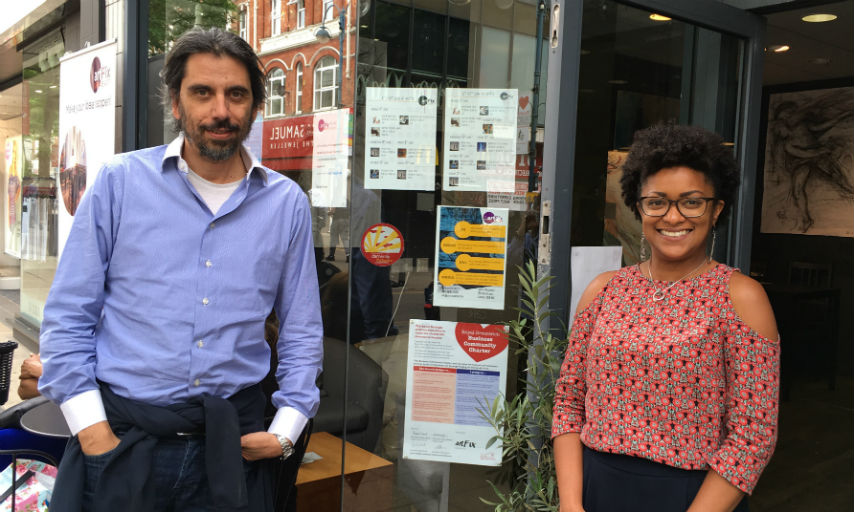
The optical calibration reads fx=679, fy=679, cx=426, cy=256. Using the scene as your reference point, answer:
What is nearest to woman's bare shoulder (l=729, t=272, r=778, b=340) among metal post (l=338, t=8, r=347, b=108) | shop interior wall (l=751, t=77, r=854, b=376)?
metal post (l=338, t=8, r=347, b=108)

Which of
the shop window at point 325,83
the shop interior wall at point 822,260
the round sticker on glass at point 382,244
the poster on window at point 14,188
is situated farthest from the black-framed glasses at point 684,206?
the poster on window at point 14,188

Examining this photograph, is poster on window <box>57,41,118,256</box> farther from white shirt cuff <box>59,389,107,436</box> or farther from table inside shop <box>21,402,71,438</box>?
white shirt cuff <box>59,389,107,436</box>

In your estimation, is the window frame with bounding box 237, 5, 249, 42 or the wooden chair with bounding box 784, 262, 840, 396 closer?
the window frame with bounding box 237, 5, 249, 42

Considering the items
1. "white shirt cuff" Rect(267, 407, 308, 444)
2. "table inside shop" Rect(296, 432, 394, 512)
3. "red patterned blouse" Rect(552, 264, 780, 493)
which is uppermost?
"red patterned blouse" Rect(552, 264, 780, 493)

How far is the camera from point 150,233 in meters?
1.79

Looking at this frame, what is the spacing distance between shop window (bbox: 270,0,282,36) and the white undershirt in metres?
2.29

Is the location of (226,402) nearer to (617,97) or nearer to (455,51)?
(455,51)

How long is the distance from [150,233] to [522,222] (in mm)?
1358

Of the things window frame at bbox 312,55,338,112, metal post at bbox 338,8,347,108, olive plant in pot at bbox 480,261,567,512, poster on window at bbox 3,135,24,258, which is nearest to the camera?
olive plant in pot at bbox 480,261,567,512

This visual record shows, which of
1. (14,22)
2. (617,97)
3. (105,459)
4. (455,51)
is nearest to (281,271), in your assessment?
(105,459)

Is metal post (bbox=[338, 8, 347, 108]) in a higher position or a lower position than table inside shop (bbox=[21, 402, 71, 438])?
higher

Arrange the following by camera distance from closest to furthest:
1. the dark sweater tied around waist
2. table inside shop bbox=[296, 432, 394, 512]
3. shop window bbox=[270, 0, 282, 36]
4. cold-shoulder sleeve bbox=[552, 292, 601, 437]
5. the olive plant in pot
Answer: the dark sweater tied around waist → cold-shoulder sleeve bbox=[552, 292, 601, 437] → the olive plant in pot → table inside shop bbox=[296, 432, 394, 512] → shop window bbox=[270, 0, 282, 36]

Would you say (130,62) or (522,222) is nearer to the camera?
(522,222)

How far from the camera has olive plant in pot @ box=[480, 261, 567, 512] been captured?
2234mm
